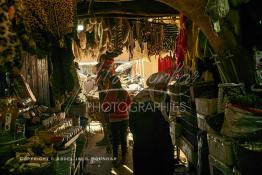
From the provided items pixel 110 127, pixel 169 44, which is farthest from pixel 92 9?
pixel 169 44

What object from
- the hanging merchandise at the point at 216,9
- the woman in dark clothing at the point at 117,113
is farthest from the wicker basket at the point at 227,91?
the woman in dark clothing at the point at 117,113

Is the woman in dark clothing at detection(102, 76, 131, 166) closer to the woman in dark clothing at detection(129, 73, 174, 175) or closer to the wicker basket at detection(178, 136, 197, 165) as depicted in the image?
the woman in dark clothing at detection(129, 73, 174, 175)

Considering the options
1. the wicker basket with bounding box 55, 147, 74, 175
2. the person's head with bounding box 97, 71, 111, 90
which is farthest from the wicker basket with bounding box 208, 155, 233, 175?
the person's head with bounding box 97, 71, 111, 90

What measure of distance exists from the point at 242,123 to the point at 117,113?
558 centimetres

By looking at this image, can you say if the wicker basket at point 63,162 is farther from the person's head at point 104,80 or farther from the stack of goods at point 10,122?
the person's head at point 104,80

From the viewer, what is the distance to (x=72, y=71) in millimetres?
5137

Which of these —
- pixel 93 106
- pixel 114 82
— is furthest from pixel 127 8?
pixel 93 106

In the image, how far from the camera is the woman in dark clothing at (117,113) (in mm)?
8523

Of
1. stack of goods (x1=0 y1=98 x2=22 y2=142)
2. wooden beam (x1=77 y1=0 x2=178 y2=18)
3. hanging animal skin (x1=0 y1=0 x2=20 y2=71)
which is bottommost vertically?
stack of goods (x1=0 y1=98 x2=22 y2=142)

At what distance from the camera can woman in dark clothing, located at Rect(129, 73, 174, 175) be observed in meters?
6.18

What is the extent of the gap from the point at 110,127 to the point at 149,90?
2867 millimetres

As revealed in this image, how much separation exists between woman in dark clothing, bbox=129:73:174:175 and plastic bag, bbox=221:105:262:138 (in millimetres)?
2786

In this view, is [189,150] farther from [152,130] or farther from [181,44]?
[181,44]

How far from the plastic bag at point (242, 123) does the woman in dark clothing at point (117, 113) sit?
535 centimetres
